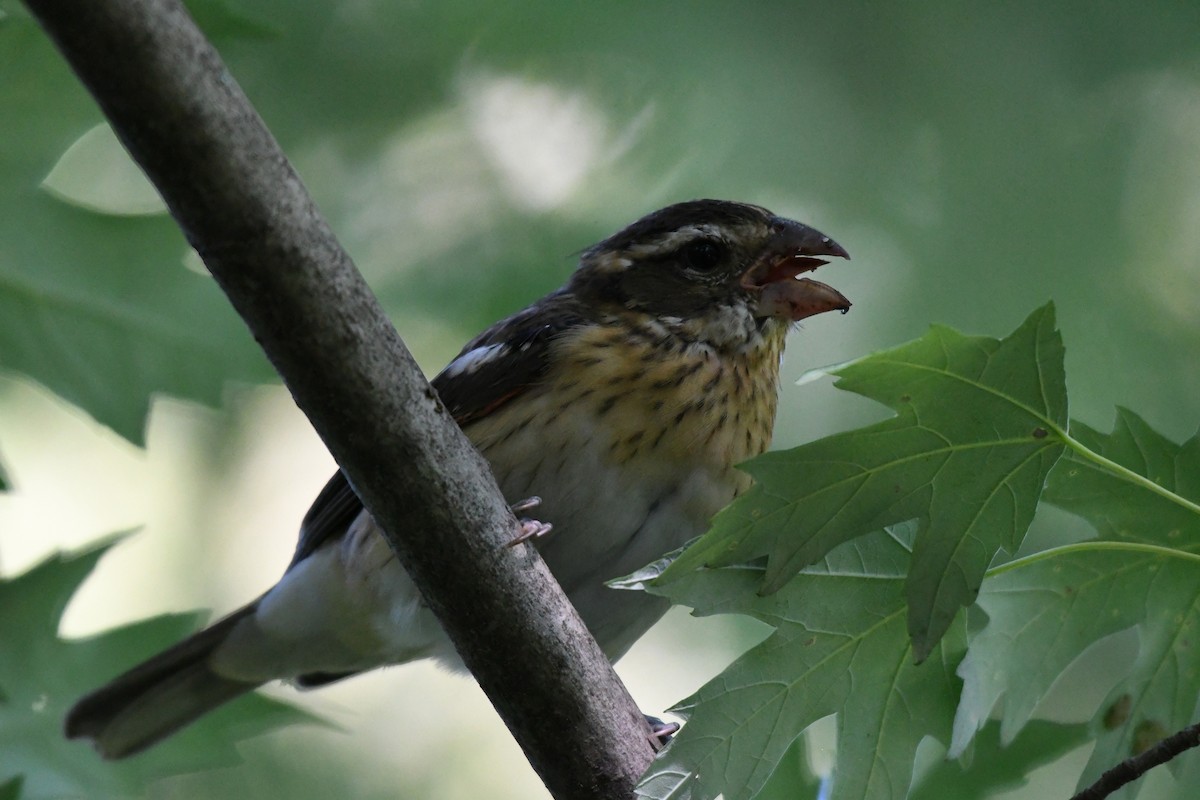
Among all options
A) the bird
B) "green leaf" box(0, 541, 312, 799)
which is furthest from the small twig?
"green leaf" box(0, 541, 312, 799)

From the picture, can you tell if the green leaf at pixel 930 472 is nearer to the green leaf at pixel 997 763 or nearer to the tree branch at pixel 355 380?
the tree branch at pixel 355 380

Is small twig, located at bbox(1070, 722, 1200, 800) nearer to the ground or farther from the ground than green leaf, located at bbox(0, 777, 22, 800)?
nearer to the ground

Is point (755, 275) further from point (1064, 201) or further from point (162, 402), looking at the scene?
point (162, 402)

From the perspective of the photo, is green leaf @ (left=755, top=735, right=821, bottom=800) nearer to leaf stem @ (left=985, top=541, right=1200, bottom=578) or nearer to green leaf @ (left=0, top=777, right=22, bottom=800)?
leaf stem @ (left=985, top=541, right=1200, bottom=578)

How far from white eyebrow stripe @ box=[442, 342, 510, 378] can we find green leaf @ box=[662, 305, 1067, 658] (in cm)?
213

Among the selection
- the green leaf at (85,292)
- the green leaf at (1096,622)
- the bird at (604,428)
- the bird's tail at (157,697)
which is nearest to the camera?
the green leaf at (1096,622)

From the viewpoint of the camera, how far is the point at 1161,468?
2.48m

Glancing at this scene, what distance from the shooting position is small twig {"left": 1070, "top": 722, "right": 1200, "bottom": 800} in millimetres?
2316

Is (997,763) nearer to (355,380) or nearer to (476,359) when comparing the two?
(476,359)

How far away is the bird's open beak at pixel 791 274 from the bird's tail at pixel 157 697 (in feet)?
7.94

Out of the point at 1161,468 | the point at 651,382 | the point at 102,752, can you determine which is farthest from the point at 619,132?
the point at 1161,468

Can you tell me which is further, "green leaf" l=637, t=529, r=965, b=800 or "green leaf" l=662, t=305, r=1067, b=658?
"green leaf" l=637, t=529, r=965, b=800

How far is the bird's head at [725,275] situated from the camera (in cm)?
424

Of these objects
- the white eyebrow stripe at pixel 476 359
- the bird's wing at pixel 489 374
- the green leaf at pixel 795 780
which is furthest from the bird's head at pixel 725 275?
the green leaf at pixel 795 780
